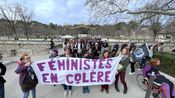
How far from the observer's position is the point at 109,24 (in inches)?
863

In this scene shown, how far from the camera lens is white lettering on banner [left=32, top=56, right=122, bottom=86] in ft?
28.5

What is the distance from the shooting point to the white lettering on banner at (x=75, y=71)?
8680mm

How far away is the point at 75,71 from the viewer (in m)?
8.80

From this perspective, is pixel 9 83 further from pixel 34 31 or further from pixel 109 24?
pixel 34 31

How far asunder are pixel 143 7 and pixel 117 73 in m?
10.8

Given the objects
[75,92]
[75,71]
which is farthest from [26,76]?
[75,92]

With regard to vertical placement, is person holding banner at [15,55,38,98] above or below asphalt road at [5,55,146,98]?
above

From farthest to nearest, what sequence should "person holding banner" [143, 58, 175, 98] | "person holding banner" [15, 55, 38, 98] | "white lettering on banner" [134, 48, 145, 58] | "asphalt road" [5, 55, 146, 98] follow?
"white lettering on banner" [134, 48, 145, 58] < "asphalt road" [5, 55, 146, 98] < "person holding banner" [143, 58, 175, 98] < "person holding banner" [15, 55, 38, 98]

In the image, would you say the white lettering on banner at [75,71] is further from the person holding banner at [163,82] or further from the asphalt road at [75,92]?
the person holding banner at [163,82]

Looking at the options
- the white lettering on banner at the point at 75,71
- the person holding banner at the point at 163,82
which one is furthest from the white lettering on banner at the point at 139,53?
the white lettering on banner at the point at 75,71

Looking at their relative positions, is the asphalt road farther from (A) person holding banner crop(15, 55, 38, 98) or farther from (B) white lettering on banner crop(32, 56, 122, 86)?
(A) person holding banner crop(15, 55, 38, 98)

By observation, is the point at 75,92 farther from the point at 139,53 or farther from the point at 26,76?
the point at 139,53

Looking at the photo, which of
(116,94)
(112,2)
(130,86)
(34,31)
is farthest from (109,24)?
(34,31)

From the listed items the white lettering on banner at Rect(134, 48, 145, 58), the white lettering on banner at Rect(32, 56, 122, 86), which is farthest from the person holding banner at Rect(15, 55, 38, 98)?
the white lettering on banner at Rect(134, 48, 145, 58)
